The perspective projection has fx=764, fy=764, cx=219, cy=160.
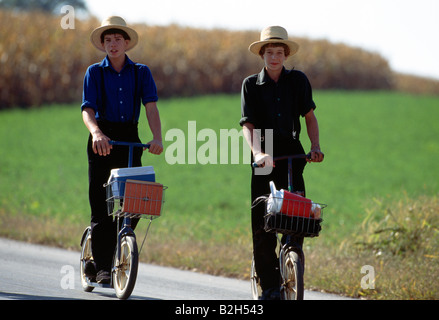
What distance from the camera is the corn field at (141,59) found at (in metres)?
27.5

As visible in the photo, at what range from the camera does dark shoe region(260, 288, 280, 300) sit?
6035mm

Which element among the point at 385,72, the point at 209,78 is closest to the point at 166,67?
the point at 209,78

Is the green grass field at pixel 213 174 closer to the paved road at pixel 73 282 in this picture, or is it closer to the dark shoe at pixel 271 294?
the paved road at pixel 73 282

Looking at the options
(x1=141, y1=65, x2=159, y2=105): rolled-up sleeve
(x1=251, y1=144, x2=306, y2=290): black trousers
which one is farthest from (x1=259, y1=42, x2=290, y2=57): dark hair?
(x1=141, y1=65, x2=159, y2=105): rolled-up sleeve

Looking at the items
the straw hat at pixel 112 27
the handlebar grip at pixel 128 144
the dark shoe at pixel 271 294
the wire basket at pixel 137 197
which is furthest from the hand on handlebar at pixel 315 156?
the straw hat at pixel 112 27

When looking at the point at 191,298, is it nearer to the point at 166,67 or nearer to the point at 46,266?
the point at 46,266

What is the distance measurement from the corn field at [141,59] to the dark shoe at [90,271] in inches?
825

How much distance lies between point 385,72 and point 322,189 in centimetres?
2878

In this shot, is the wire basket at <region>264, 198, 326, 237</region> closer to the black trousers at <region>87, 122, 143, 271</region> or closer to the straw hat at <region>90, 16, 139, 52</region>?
the black trousers at <region>87, 122, 143, 271</region>

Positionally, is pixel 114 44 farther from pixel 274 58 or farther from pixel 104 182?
pixel 274 58

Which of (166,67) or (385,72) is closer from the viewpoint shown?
(166,67)

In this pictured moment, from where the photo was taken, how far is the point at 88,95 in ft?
21.4

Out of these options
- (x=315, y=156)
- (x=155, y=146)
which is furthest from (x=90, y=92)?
(x=315, y=156)

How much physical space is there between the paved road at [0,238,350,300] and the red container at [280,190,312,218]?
2.09 metres
